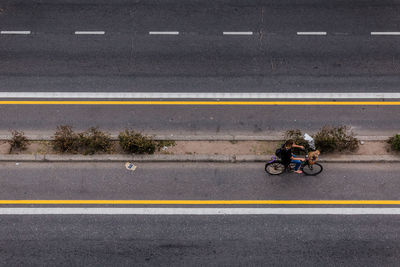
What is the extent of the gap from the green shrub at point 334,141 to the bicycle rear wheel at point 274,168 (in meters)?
1.34

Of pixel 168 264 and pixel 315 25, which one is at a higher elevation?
pixel 315 25

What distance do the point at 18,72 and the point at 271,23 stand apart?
28.4 ft

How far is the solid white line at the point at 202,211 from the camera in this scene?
30.3ft

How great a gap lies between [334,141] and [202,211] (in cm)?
417

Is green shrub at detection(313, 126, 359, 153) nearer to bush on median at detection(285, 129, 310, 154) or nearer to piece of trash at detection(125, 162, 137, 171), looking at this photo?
bush on median at detection(285, 129, 310, 154)

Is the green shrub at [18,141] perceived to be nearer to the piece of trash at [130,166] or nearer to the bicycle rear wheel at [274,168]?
the piece of trash at [130,166]

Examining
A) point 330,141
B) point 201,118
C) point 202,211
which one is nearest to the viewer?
point 202,211

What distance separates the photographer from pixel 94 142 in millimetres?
10031

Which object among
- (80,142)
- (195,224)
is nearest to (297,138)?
(195,224)

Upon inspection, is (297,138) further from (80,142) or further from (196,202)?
(80,142)

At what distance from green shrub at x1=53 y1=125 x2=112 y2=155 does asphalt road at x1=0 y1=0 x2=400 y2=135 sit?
0.60 m

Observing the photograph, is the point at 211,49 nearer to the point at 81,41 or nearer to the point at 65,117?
the point at 81,41

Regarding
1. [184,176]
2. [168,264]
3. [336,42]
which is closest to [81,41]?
[184,176]

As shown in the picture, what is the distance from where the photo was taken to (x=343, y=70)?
11734 mm
